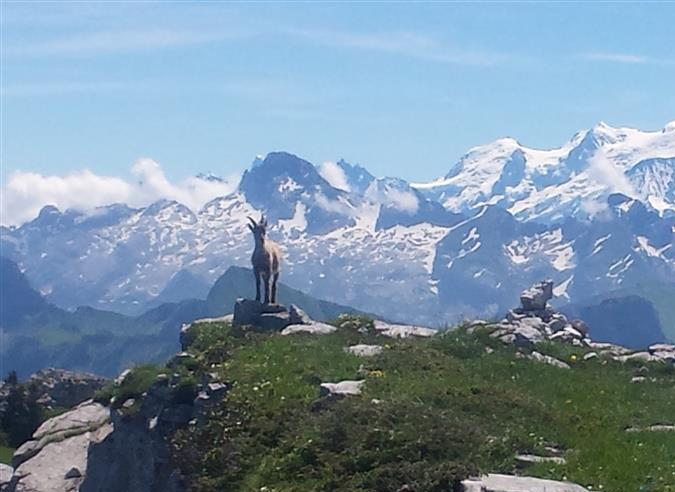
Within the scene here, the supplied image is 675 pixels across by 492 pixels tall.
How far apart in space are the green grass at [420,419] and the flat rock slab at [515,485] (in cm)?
57

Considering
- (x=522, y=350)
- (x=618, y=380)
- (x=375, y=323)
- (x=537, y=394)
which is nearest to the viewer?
(x=537, y=394)

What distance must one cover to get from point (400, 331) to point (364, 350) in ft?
22.2

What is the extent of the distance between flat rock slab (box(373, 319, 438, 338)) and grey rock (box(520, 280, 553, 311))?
18.3 ft

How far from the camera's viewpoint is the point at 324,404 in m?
28.9

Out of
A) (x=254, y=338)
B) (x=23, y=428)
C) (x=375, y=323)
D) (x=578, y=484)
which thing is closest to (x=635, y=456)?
(x=578, y=484)

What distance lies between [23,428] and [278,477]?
58109 mm

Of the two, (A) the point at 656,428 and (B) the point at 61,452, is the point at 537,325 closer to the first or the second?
(A) the point at 656,428

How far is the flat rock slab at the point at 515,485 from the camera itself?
845 inches

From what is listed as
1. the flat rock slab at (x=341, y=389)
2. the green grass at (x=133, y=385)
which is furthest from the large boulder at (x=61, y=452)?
the flat rock slab at (x=341, y=389)

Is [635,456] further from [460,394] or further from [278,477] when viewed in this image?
[278,477]

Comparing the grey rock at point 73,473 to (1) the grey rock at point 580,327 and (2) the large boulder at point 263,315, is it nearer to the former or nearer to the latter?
(2) the large boulder at point 263,315

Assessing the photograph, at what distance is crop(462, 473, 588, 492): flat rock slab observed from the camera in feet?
70.4

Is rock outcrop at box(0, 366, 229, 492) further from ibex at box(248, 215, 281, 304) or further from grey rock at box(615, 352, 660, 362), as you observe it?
grey rock at box(615, 352, 660, 362)

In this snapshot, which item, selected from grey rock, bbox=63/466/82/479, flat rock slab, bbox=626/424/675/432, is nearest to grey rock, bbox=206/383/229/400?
grey rock, bbox=63/466/82/479
